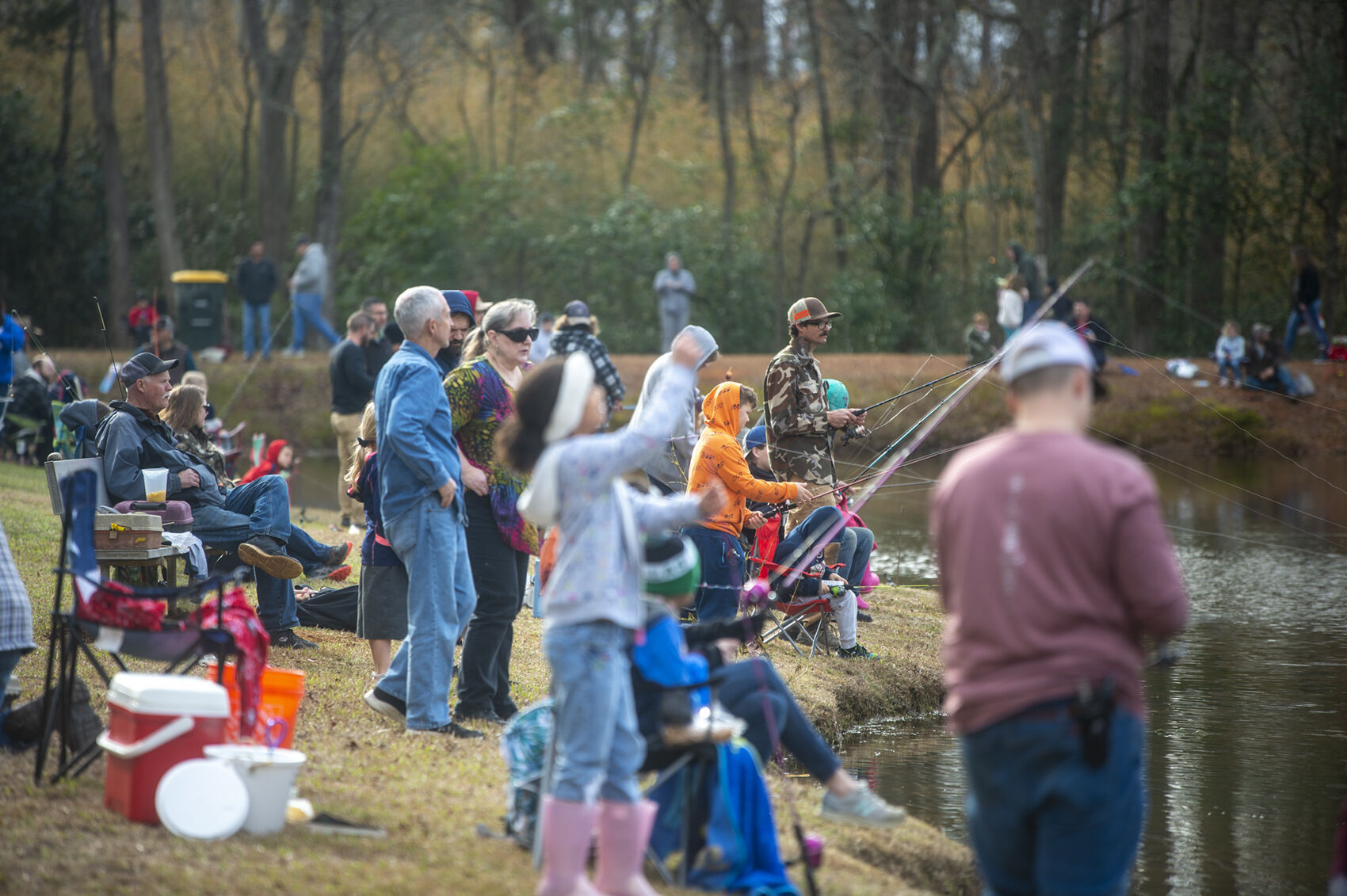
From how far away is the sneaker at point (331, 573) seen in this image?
7.32m

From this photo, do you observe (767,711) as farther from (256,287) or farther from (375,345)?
(256,287)

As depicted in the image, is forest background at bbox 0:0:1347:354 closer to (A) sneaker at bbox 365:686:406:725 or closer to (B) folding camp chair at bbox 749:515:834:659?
(B) folding camp chair at bbox 749:515:834:659

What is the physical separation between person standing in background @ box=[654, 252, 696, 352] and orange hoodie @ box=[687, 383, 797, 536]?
16.2 meters

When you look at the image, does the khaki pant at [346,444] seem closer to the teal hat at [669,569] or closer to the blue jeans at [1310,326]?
the teal hat at [669,569]

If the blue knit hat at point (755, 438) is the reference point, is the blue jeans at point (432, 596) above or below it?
below

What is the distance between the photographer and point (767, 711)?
158 inches

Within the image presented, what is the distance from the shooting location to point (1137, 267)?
24.5 meters

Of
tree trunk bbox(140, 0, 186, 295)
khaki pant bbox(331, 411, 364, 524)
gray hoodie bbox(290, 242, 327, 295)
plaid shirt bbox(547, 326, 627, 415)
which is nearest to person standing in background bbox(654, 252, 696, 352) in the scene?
gray hoodie bbox(290, 242, 327, 295)

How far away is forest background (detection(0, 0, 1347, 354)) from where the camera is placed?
24609mm

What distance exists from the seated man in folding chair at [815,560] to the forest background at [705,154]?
15.5m

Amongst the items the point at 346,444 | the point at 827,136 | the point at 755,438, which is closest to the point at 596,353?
the point at 755,438

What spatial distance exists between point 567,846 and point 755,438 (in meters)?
4.47

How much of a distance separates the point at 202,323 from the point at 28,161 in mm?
9015

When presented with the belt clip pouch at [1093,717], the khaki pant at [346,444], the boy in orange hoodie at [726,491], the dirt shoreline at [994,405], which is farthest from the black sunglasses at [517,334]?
the dirt shoreline at [994,405]
